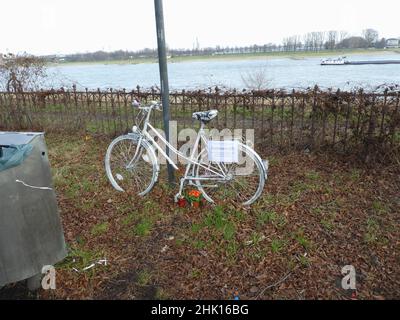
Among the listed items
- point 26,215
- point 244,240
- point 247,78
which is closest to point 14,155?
point 26,215

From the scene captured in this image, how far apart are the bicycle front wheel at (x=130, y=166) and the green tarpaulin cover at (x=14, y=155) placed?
165cm

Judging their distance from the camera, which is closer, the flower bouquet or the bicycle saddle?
the bicycle saddle

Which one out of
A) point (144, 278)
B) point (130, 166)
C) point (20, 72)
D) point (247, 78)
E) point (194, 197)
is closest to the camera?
point (144, 278)

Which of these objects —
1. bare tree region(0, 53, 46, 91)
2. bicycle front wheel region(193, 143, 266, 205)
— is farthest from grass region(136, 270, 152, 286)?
bare tree region(0, 53, 46, 91)

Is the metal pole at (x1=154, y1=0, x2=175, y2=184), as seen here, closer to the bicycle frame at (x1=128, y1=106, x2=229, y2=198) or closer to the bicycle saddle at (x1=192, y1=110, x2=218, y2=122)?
the bicycle frame at (x1=128, y1=106, x2=229, y2=198)

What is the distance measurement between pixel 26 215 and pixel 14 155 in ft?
1.54

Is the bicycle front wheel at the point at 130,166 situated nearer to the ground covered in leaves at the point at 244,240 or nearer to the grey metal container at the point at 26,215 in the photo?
the ground covered in leaves at the point at 244,240

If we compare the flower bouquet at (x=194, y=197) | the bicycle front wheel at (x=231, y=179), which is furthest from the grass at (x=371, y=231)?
the flower bouquet at (x=194, y=197)

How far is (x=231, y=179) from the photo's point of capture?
3.56 metres

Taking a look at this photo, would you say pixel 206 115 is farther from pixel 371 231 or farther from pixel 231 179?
pixel 371 231

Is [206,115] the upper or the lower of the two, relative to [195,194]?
upper

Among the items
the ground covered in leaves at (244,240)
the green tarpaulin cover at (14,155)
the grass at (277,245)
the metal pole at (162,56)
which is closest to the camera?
the green tarpaulin cover at (14,155)

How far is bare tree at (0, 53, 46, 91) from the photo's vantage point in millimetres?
7676

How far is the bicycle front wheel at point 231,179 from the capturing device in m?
3.49
